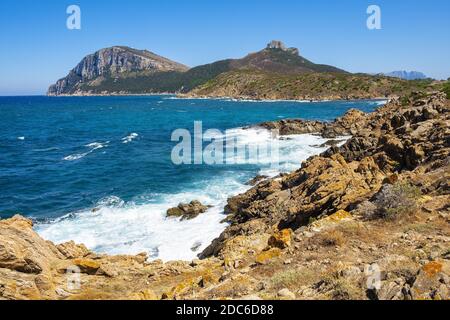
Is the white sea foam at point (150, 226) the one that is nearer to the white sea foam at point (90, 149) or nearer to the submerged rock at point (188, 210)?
the submerged rock at point (188, 210)

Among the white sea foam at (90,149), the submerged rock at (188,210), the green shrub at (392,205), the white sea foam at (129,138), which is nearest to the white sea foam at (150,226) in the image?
the submerged rock at (188,210)

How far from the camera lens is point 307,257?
38.0ft

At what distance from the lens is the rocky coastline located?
9.16m

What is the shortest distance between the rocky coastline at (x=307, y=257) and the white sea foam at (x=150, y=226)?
9.65 feet

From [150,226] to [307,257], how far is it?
48.5ft

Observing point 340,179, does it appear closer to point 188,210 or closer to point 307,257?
point 307,257

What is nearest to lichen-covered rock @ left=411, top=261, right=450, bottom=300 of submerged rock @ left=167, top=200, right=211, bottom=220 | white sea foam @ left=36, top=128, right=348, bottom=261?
white sea foam @ left=36, top=128, right=348, bottom=261

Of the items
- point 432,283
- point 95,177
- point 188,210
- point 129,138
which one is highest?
point 129,138

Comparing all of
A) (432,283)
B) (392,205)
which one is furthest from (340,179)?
(432,283)

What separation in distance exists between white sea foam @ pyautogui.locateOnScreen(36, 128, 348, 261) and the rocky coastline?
9.65 feet

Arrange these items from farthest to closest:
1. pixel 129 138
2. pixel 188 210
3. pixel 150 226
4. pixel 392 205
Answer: pixel 129 138, pixel 188 210, pixel 150 226, pixel 392 205

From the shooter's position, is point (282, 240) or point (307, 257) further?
point (282, 240)

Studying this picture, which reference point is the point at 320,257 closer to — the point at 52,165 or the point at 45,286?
the point at 45,286
